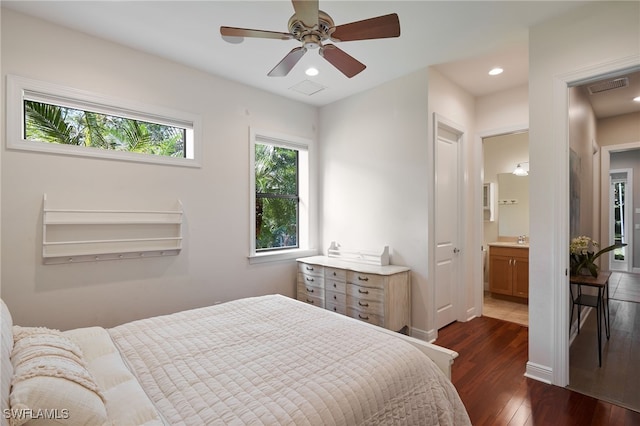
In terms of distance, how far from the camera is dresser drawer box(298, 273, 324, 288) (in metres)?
3.67

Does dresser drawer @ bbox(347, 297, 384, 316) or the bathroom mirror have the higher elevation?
the bathroom mirror

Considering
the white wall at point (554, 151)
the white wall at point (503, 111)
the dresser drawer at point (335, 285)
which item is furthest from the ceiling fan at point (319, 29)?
the white wall at point (503, 111)

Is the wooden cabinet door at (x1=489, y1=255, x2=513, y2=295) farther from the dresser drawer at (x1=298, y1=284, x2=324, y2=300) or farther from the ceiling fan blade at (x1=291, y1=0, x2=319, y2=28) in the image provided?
the ceiling fan blade at (x1=291, y1=0, x2=319, y2=28)

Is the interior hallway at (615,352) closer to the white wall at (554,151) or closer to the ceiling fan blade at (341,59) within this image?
the white wall at (554,151)

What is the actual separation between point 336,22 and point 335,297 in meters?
2.74

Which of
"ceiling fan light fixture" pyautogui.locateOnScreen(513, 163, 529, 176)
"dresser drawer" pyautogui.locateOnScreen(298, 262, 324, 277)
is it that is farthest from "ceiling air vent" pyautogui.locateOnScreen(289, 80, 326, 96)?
"ceiling fan light fixture" pyautogui.locateOnScreen(513, 163, 529, 176)

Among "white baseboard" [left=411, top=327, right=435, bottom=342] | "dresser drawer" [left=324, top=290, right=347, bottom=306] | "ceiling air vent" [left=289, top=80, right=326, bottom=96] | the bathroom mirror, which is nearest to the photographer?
"white baseboard" [left=411, top=327, right=435, bottom=342]

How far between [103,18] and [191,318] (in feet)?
8.02

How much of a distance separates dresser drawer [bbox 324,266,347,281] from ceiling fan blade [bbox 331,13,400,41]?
2326mm

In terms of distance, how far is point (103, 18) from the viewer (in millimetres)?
2389

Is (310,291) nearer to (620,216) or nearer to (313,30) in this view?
(313,30)

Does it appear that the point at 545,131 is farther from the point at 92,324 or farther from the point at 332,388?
the point at 92,324

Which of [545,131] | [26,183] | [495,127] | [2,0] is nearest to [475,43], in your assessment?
[545,131]

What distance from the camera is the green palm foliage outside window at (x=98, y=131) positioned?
2.50 metres
